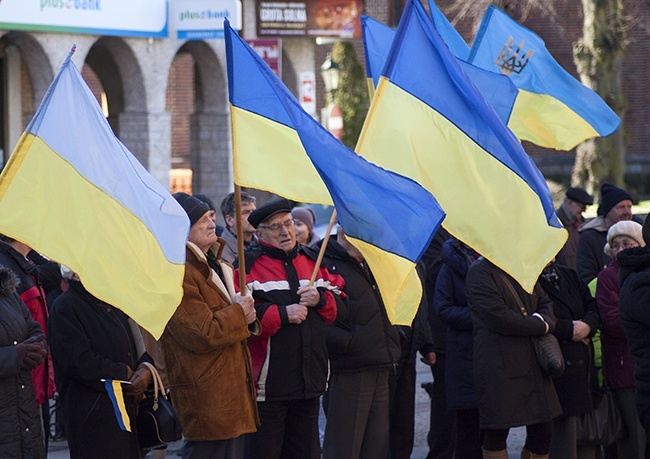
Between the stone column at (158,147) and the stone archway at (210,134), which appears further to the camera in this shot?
the stone archway at (210,134)

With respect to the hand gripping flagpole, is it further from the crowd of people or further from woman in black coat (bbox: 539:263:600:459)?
woman in black coat (bbox: 539:263:600:459)

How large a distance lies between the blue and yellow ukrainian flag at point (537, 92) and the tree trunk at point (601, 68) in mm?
14281

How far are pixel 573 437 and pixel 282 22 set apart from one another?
586 inches

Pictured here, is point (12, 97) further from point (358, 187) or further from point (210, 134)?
point (358, 187)

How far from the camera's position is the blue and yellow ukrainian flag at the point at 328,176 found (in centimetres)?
626

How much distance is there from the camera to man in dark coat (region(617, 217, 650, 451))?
6.48 meters

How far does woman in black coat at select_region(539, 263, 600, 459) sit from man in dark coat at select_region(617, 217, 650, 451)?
98cm

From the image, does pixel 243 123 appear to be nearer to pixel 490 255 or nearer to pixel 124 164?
pixel 124 164

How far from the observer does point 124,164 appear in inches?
224

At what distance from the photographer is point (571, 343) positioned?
7719mm

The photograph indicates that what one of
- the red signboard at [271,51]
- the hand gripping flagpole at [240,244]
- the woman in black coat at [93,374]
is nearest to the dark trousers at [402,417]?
the hand gripping flagpole at [240,244]

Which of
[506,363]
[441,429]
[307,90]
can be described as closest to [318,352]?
[506,363]

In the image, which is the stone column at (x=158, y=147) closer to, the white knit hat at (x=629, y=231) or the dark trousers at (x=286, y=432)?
the white knit hat at (x=629, y=231)

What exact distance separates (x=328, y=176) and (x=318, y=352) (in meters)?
1.07
